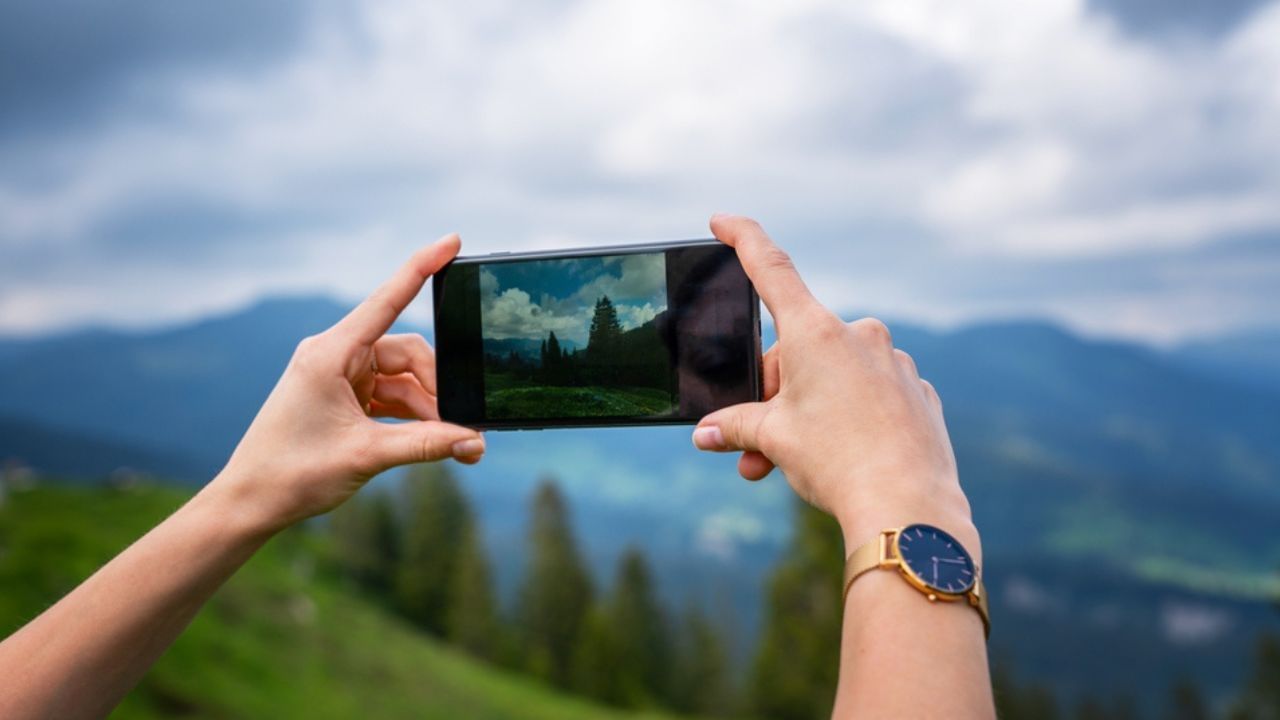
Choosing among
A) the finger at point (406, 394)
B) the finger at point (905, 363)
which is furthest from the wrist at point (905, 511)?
the finger at point (406, 394)

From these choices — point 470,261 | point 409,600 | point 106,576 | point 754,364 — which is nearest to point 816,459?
point 754,364

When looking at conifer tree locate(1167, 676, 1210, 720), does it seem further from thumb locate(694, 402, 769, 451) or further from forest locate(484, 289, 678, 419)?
thumb locate(694, 402, 769, 451)

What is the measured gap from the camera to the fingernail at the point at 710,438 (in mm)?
3275

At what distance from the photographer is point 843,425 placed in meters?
2.61

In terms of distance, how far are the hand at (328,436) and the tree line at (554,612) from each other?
52221mm

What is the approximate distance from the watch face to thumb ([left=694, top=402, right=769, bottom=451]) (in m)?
0.94

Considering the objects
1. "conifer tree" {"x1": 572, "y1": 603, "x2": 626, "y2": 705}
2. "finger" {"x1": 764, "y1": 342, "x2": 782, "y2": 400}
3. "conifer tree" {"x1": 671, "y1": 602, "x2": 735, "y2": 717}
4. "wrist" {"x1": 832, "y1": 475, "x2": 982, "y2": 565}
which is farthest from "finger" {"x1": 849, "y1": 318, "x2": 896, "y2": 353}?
"conifer tree" {"x1": 671, "y1": 602, "x2": 735, "y2": 717}

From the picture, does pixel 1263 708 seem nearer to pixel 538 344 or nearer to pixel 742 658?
pixel 742 658

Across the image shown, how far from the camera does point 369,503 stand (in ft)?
221

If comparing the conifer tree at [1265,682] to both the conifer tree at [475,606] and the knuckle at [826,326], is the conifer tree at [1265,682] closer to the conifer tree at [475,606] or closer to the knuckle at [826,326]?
the conifer tree at [475,606]

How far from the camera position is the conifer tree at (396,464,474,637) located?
64500mm

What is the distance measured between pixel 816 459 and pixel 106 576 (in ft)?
7.09

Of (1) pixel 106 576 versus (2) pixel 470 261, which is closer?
(1) pixel 106 576

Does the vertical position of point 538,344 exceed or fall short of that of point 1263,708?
it exceeds it
